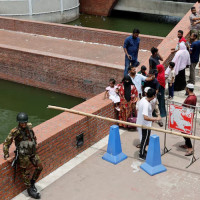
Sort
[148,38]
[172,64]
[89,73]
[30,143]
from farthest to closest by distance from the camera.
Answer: [148,38]
[89,73]
[172,64]
[30,143]

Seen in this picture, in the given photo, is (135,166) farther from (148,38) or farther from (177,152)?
(148,38)

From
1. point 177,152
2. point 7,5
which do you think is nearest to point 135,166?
point 177,152

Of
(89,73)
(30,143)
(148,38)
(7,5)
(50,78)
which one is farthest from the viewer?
(7,5)

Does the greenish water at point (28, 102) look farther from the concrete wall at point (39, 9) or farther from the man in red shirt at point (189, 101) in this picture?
the concrete wall at point (39, 9)

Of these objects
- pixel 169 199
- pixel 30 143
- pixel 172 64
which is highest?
pixel 172 64

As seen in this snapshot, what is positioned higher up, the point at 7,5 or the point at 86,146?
the point at 7,5

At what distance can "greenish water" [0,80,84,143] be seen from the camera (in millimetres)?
12570

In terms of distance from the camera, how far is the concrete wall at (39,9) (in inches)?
941

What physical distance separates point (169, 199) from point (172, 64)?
3.78 metres

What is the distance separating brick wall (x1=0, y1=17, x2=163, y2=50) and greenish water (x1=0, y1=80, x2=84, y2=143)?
389 cm

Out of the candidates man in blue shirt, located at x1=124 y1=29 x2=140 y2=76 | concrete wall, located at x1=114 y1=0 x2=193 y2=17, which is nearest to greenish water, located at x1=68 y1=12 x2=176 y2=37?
concrete wall, located at x1=114 y1=0 x2=193 y2=17

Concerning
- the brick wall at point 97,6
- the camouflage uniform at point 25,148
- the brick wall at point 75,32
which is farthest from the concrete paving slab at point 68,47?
the brick wall at point 97,6

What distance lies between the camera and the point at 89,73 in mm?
13125

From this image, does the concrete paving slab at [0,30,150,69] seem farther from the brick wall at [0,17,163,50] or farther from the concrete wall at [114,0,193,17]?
the concrete wall at [114,0,193,17]
